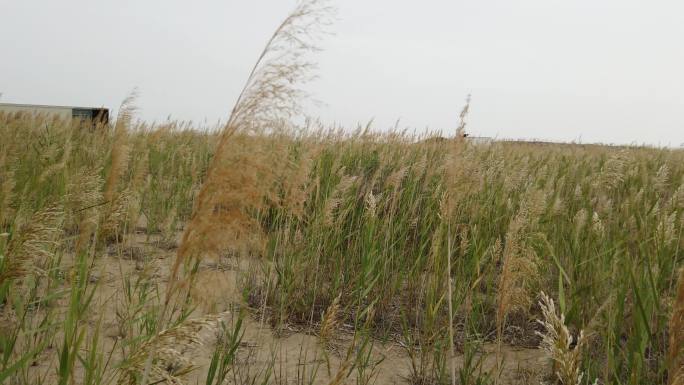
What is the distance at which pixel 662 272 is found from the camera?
1.98 metres

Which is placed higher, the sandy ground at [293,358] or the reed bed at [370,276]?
the reed bed at [370,276]

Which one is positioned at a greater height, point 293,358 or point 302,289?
A: point 302,289

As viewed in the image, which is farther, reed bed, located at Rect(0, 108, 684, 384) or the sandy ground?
the sandy ground

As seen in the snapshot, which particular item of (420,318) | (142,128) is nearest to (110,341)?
(420,318)

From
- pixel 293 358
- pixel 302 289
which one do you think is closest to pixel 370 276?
pixel 302 289

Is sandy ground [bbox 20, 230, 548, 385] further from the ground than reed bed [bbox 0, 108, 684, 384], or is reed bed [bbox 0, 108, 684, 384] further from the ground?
reed bed [bbox 0, 108, 684, 384]

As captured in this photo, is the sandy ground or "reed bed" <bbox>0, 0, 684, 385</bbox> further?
the sandy ground

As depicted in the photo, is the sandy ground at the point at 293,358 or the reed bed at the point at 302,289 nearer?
the reed bed at the point at 302,289

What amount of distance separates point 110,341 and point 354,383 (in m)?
0.98

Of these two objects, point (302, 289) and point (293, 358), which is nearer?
point (293, 358)

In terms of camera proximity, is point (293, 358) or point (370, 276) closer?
point (293, 358)

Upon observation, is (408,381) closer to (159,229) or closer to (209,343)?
(209,343)

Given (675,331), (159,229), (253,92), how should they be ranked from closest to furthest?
(675,331) → (253,92) → (159,229)

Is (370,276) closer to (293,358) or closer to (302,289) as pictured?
(302,289)
